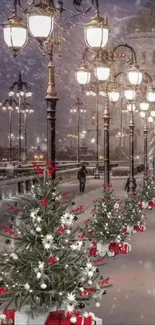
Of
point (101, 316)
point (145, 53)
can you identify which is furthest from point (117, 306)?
point (145, 53)

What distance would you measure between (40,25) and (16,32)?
26.3 inches

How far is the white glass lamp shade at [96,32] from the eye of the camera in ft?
39.9

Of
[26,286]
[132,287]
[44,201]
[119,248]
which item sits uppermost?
[44,201]

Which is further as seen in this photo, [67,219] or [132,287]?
[132,287]

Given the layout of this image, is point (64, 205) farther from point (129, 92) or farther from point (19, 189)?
point (19, 189)

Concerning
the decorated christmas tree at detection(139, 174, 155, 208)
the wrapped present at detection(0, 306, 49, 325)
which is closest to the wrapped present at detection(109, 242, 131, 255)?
the wrapped present at detection(0, 306, 49, 325)

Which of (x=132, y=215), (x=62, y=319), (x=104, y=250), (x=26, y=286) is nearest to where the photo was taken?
(x=26, y=286)

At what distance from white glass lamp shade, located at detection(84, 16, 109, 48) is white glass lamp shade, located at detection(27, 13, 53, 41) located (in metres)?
2.06

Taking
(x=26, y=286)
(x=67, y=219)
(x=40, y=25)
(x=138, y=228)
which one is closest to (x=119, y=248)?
(x=138, y=228)

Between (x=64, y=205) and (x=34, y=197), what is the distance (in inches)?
16.8

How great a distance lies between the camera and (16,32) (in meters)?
10.7

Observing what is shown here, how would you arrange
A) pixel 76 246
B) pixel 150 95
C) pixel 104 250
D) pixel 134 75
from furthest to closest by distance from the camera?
pixel 150 95, pixel 134 75, pixel 104 250, pixel 76 246

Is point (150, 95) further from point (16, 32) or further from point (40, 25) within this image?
point (40, 25)

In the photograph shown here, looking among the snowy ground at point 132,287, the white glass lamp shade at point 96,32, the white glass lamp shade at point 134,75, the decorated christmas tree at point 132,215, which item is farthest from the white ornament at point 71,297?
the white glass lamp shade at point 134,75
